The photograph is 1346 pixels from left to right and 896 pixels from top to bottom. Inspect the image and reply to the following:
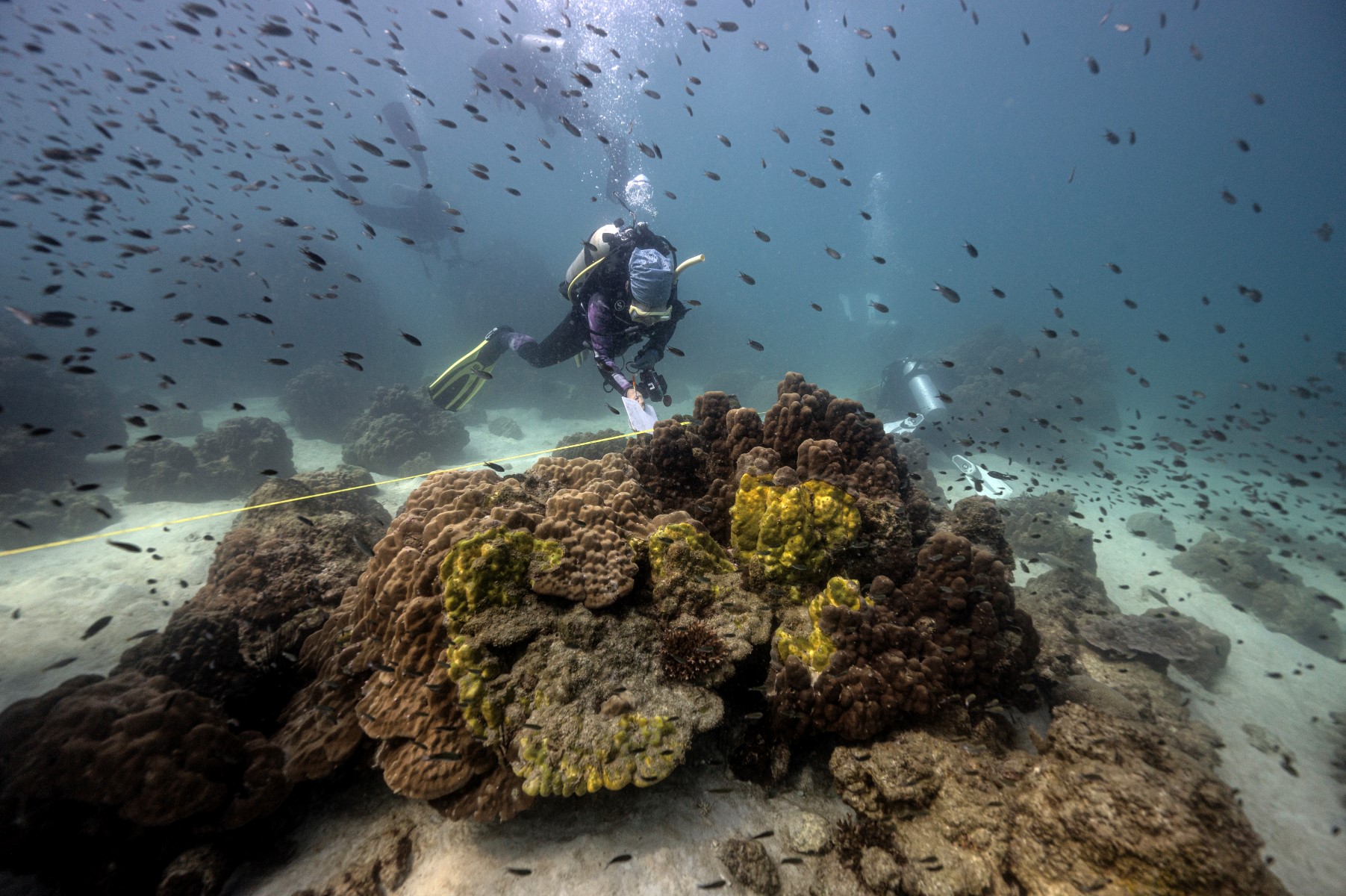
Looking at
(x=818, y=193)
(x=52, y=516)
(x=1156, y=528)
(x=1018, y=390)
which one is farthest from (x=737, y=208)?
(x=52, y=516)

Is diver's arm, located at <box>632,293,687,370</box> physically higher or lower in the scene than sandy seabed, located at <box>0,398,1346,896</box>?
higher

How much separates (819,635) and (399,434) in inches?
585

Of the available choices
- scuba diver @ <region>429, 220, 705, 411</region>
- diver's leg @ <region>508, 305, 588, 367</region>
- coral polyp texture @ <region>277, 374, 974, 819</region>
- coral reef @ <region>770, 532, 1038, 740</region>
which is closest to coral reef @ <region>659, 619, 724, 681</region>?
coral polyp texture @ <region>277, 374, 974, 819</region>

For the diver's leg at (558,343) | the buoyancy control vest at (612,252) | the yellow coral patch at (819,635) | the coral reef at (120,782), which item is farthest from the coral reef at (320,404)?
the yellow coral patch at (819,635)

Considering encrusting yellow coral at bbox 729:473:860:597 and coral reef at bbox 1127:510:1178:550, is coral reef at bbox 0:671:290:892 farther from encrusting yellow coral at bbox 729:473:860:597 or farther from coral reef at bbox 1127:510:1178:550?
coral reef at bbox 1127:510:1178:550

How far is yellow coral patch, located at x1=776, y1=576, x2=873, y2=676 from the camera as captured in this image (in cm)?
357

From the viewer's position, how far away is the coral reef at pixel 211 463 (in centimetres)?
1198

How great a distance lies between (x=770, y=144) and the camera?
371ft

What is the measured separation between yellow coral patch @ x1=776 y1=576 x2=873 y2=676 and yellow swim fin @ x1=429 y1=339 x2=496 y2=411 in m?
9.81

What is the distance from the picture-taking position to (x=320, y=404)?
1802cm

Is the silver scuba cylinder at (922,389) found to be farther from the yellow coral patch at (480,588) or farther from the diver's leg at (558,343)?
the yellow coral patch at (480,588)

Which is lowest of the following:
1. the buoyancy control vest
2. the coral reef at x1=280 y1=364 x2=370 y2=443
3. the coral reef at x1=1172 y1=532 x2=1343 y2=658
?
the coral reef at x1=280 y1=364 x2=370 y2=443

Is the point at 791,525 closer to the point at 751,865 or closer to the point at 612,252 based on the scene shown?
the point at 751,865

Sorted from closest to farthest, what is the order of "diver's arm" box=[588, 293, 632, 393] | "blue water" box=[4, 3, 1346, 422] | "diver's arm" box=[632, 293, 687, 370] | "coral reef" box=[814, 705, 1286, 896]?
"coral reef" box=[814, 705, 1286, 896], "diver's arm" box=[632, 293, 687, 370], "diver's arm" box=[588, 293, 632, 393], "blue water" box=[4, 3, 1346, 422]
